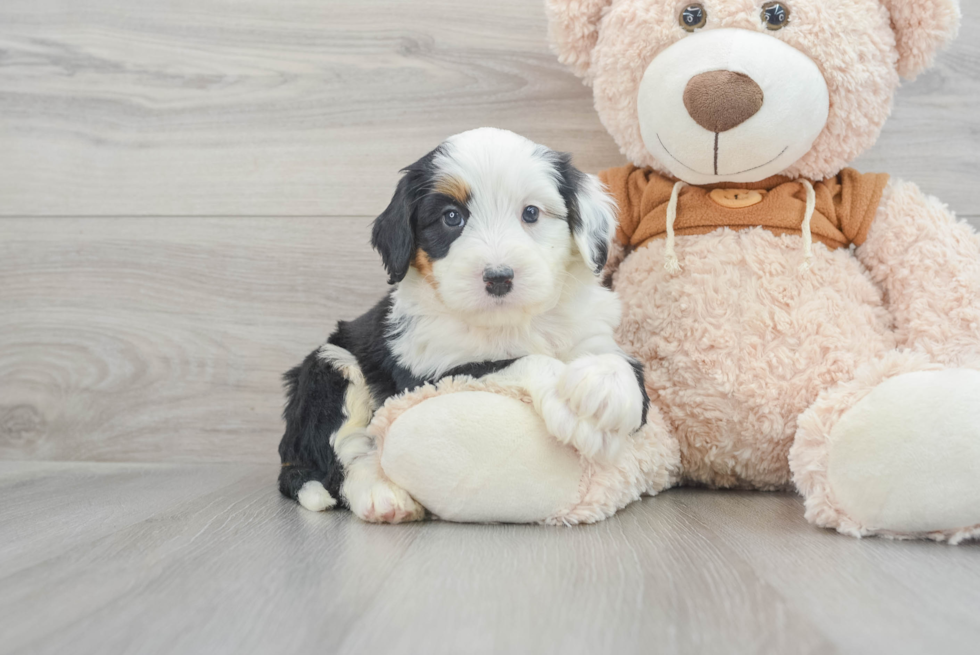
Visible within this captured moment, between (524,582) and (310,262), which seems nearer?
(524,582)

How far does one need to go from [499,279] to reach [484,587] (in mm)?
539

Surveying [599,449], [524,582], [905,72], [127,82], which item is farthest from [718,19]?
[127,82]

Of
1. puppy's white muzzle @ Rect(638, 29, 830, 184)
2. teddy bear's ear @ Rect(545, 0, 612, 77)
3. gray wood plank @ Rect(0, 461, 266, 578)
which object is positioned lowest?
gray wood plank @ Rect(0, 461, 266, 578)

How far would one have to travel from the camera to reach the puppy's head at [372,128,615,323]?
53.7 inches

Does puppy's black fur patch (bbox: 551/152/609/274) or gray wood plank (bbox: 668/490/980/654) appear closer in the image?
gray wood plank (bbox: 668/490/980/654)

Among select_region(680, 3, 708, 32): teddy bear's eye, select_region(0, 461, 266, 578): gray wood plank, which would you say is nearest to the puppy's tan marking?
select_region(680, 3, 708, 32): teddy bear's eye

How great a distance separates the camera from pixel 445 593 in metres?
1.02

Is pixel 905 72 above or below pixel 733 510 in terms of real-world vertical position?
above

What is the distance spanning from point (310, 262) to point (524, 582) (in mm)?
1402

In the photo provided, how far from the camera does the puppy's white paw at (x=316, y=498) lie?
162 cm

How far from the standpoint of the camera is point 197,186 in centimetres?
223

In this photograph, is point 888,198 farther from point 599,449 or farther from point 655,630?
point 655,630

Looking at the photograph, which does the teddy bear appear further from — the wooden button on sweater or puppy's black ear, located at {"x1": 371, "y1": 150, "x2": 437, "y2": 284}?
puppy's black ear, located at {"x1": 371, "y1": 150, "x2": 437, "y2": 284}

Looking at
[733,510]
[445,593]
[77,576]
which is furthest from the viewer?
[733,510]
